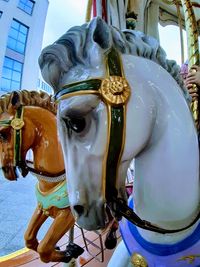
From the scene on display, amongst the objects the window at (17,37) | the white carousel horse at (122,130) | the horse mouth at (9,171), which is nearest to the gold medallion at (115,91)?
the white carousel horse at (122,130)

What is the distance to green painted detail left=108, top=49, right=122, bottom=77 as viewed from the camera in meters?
0.38

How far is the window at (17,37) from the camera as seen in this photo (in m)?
5.16

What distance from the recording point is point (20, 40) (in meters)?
5.36

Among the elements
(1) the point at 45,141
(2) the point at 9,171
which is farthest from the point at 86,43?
(2) the point at 9,171

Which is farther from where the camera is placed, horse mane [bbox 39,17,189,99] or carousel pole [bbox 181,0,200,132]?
carousel pole [bbox 181,0,200,132]

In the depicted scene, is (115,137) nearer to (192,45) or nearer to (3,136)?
(192,45)

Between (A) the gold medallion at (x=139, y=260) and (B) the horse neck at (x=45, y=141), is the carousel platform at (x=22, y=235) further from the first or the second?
(A) the gold medallion at (x=139, y=260)

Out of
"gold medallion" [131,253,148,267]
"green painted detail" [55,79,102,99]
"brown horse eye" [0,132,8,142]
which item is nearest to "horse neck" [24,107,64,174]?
"brown horse eye" [0,132,8,142]

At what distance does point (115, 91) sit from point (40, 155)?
2.46 ft

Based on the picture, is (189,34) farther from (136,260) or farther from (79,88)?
(136,260)

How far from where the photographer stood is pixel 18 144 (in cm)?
102

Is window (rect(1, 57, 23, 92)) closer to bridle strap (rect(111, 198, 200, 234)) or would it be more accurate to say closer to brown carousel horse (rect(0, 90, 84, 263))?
brown carousel horse (rect(0, 90, 84, 263))

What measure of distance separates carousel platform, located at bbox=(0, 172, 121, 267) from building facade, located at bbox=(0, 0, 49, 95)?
200 centimetres

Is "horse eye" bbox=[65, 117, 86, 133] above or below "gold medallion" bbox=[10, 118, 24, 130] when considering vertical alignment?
below
